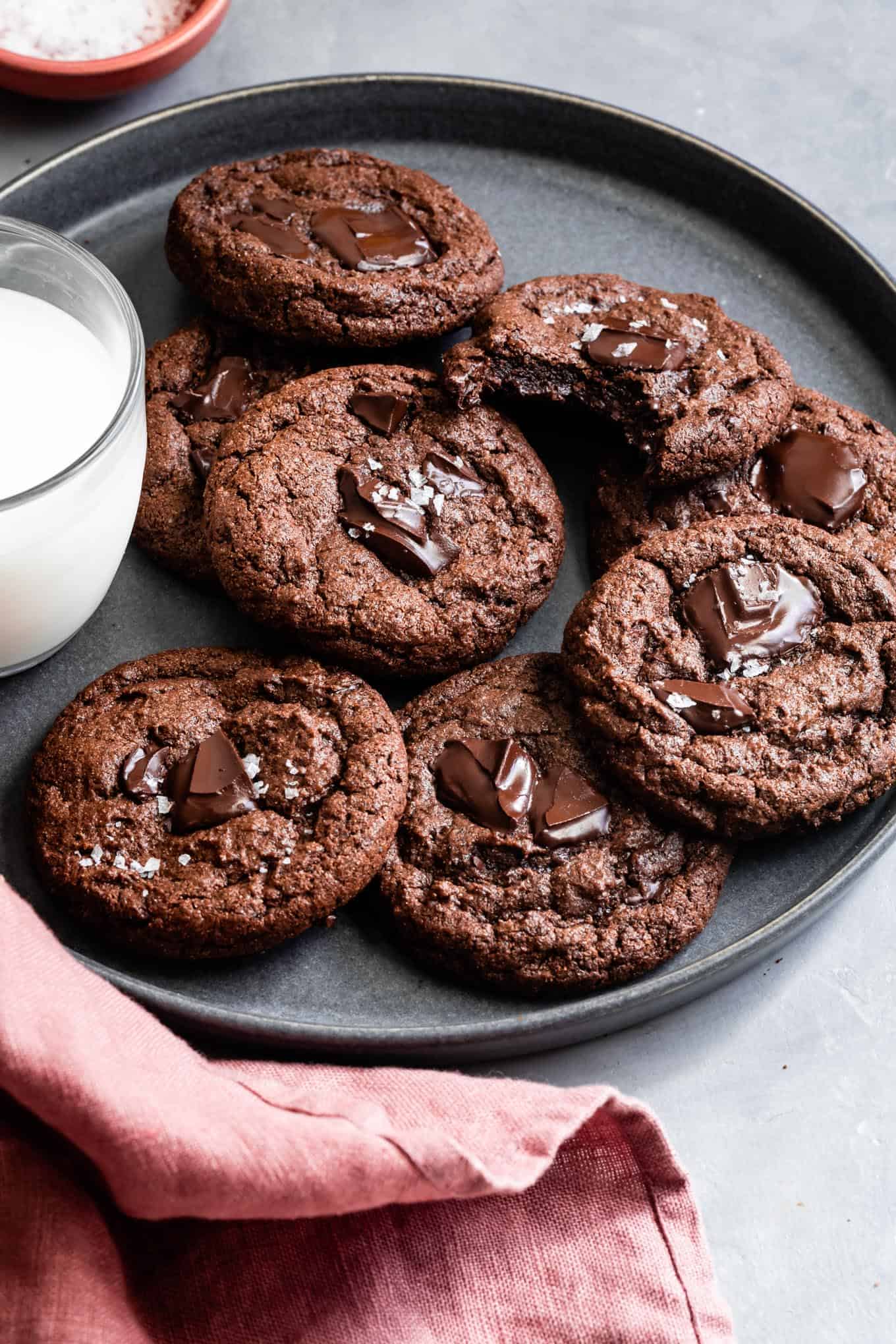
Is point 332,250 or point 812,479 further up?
point 812,479

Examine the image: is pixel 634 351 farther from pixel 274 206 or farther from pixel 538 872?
pixel 538 872

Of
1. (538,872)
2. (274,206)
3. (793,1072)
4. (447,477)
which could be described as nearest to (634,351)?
(447,477)

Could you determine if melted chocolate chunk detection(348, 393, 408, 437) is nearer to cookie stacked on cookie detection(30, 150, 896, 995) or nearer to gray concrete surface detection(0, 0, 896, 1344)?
cookie stacked on cookie detection(30, 150, 896, 995)

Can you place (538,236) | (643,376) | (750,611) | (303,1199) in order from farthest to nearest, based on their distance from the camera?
(538,236) < (643,376) < (750,611) < (303,1199)

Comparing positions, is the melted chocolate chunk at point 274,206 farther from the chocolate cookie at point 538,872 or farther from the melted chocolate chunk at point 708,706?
the melted chocolate chunk at point 708,706

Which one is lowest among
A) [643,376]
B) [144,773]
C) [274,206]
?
[144,773]

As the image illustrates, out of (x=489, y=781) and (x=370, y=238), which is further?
(x=370, y=238)
